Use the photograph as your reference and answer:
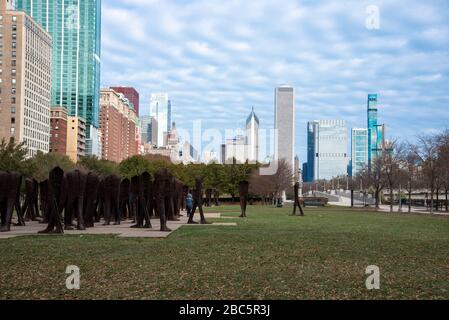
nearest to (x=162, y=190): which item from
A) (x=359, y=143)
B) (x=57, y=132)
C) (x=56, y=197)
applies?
(x=56, y=197)

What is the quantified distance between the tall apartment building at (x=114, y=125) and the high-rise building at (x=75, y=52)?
5.08 m

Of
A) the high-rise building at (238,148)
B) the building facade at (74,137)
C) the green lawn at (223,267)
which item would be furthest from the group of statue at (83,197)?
the building facade at (74,137)

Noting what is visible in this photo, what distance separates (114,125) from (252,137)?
7990 cm

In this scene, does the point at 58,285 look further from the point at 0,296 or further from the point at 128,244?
the point at 128,244

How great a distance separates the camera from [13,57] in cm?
11419

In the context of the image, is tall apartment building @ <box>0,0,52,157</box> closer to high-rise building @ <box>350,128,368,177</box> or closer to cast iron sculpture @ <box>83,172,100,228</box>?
cast iron sculpture @ <box>83,172,100,228</box>

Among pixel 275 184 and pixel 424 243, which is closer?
pixel 424 243

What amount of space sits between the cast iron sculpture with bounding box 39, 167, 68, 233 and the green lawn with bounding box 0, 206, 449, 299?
1.75m

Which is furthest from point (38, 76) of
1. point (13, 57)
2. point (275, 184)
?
point (275, 184)

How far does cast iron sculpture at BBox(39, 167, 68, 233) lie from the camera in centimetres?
1984

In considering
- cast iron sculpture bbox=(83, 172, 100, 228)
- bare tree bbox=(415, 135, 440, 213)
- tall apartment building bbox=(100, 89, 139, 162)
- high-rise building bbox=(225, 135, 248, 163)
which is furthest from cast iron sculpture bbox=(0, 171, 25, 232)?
tall apartment building bbox=(100, 89, 139, 162)

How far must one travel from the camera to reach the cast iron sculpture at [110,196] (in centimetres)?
2634

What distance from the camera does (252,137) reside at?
105 metres

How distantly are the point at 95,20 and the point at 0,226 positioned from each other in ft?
482
